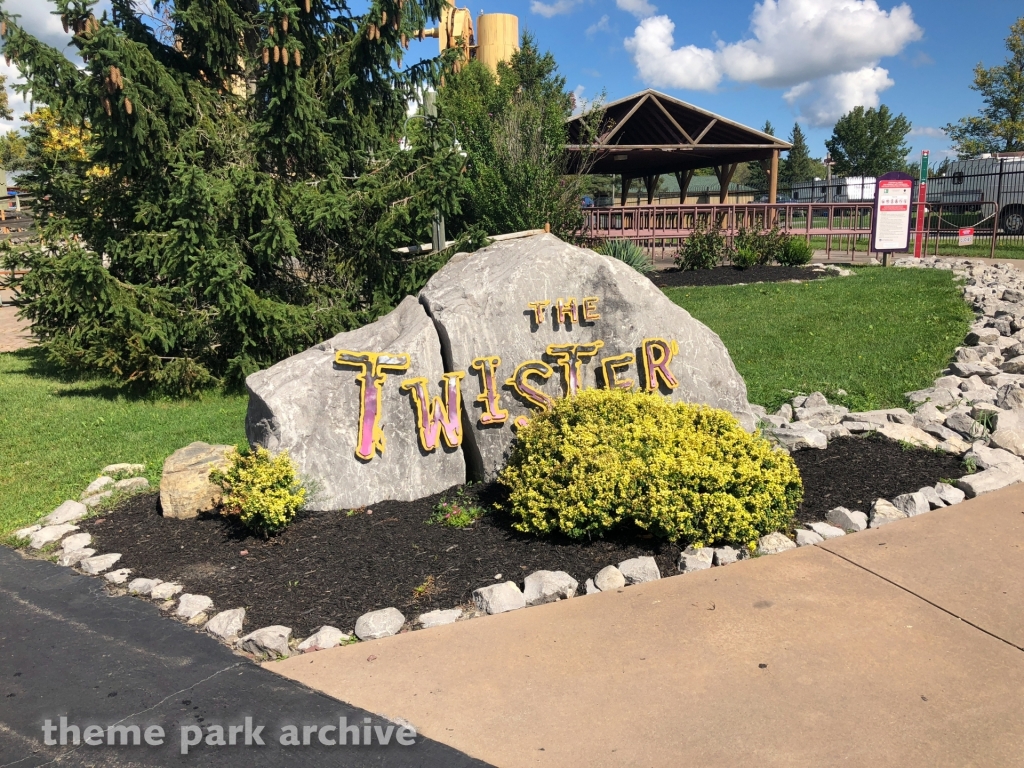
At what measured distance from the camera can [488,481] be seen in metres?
5.51

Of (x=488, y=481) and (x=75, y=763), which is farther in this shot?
(x=488, y=481)

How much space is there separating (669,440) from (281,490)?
2373mm

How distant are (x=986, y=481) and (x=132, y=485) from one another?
6.12 meters

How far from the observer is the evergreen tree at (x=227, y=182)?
7.40 m

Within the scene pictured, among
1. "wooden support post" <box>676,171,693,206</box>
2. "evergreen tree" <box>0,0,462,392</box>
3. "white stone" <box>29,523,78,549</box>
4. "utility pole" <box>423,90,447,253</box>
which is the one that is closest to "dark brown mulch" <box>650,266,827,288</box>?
"utility pole" <box>423,90,447,253</box>

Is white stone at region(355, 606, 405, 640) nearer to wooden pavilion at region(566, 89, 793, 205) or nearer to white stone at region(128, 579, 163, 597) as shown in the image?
white stone at region(128, 579, 163, 597)

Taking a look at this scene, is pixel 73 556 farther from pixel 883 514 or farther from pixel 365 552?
pixel 883 514

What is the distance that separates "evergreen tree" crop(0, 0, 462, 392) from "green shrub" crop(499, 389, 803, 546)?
151 inches

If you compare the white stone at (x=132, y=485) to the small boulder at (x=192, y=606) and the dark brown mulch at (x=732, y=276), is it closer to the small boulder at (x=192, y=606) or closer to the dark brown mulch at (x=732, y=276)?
the small boulder at (x=192, y=606)

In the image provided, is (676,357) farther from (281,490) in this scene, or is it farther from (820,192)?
(820,192)

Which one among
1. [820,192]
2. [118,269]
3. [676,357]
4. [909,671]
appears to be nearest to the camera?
[909,671]

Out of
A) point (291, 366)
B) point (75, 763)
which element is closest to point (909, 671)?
point (75, 763)

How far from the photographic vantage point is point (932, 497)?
5031mm

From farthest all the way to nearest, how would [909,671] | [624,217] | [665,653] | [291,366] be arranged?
[624,217] < [291,366] < [665,653] < [909,671]
